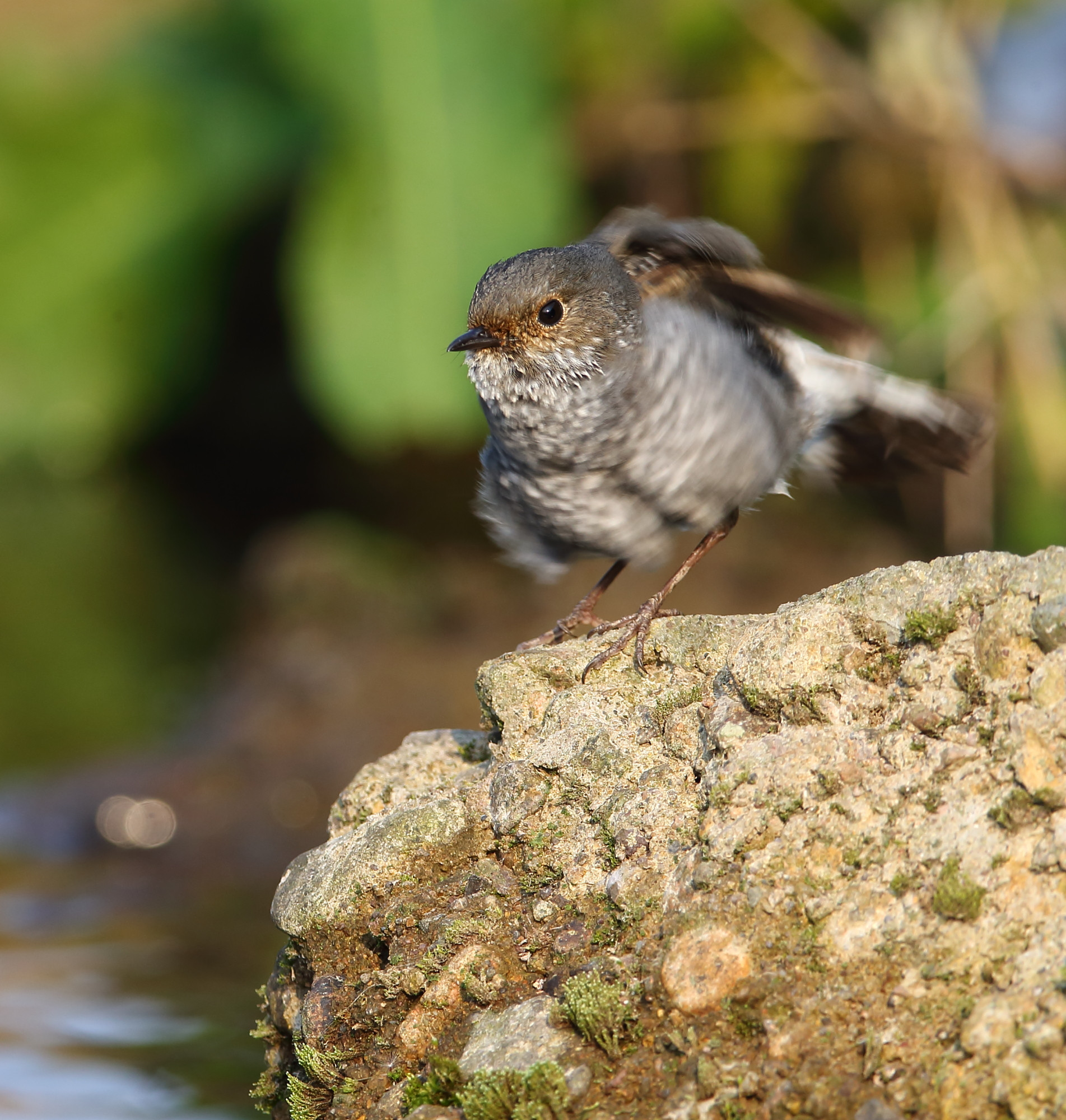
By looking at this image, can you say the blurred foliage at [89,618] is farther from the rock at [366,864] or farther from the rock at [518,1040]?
the rock at [518,1040]

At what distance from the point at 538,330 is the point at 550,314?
62mm

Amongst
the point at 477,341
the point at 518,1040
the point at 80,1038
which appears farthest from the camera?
the point at 80,1038

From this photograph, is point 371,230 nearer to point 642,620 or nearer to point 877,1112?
point 642,620

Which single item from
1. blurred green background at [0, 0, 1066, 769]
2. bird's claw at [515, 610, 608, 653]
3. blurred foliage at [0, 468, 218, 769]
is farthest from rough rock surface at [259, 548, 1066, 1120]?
blurred foliage at [0, 468, 218, 769]

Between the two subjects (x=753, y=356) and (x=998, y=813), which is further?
(x=753, y=356)

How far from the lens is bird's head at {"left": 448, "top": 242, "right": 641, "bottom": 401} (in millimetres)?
4211

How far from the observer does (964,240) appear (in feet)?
33.8

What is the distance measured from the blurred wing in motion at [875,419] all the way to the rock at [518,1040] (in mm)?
2757

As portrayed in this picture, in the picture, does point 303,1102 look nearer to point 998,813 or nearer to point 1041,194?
point 998,813

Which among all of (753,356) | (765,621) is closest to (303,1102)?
(765,621)

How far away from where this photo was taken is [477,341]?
419cm

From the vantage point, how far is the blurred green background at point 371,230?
9977 millimetres

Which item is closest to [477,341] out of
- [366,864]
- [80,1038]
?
[366,864]

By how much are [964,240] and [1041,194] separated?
0.59 metres
